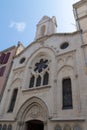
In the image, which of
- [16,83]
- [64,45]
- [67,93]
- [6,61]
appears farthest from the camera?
[6,61]

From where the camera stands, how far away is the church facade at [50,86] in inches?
309

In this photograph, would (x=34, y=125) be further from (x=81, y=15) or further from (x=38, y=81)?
(x=81, y=15)

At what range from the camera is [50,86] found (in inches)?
372

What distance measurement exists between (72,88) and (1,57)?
10.9m

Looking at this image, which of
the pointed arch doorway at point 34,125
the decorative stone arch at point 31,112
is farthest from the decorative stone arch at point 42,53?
the pointed arch doorway at point 34,125

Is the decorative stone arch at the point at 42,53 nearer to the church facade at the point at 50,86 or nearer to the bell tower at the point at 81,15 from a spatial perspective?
the church facade at the point at 50,86

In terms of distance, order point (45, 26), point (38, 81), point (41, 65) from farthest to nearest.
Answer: point (45, 26) < point (41, 65) < point (38, 81)

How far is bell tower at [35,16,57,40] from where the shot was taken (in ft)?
52.2

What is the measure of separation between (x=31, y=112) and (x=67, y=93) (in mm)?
3067

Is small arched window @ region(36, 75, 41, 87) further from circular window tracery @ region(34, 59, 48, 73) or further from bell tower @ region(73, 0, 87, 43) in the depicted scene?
bell tower @ region(73, 0, 87, 43)

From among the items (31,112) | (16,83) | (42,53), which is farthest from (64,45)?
(31,112)

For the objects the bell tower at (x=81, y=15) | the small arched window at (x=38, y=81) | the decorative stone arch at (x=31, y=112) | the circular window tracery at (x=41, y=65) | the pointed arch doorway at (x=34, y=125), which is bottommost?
the pointed arch doorway at (x=34, y=125)

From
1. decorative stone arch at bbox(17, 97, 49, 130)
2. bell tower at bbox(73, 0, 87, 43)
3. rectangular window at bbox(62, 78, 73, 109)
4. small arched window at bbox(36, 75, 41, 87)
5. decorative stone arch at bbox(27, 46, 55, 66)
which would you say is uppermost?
bell tower at bbox(73, 0, 87, 43)

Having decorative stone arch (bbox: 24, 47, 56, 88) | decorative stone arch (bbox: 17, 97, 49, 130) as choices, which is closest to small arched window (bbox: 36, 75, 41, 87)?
decorative stone arch (bbox: 24, 47, 56, 88)
